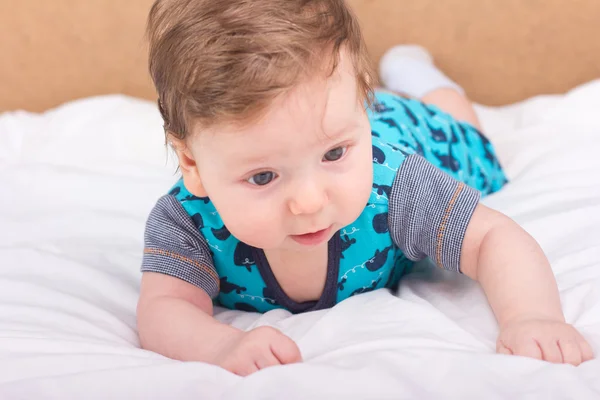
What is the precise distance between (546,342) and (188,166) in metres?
0.42

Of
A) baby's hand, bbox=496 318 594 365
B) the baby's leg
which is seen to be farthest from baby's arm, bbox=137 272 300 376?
the baby's leg

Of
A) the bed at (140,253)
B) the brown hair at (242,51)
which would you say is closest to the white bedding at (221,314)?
the bed at (140,253)

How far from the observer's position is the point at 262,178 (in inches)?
26.0

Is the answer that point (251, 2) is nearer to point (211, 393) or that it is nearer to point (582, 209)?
point (211, 393)

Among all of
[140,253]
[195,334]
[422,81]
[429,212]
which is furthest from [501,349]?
[422,81]

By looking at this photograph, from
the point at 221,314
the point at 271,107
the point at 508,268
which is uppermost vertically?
the point at 271,107

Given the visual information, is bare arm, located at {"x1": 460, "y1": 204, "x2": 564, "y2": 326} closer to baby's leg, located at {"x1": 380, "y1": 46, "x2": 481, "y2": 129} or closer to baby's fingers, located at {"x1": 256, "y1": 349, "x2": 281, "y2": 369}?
baby's fingers, located at {"x1": 256, "y1": 349, "x2": 281, "y2": 369}

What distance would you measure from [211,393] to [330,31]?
14.3 inches

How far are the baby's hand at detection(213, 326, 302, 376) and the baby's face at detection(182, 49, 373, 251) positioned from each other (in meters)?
0.10

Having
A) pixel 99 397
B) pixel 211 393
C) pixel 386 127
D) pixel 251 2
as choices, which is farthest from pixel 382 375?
pixel 386 127

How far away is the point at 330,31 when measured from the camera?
65 cm

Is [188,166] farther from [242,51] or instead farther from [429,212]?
[429,212]

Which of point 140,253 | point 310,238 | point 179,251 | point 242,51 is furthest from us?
point 140,253

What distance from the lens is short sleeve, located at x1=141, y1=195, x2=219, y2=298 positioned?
839 mm
